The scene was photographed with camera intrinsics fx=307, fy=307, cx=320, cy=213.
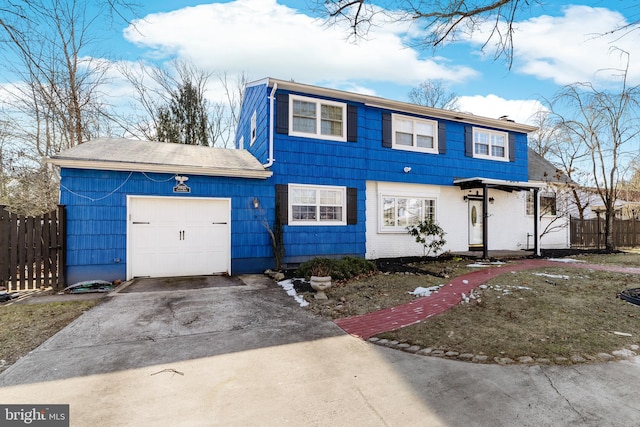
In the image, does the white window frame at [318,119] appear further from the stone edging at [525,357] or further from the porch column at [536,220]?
the porch column at [536,220]

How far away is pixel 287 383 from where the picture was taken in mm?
2883

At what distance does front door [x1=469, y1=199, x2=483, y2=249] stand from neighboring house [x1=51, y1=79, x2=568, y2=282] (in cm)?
4

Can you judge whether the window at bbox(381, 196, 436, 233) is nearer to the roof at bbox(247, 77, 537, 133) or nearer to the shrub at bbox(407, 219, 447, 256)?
the shrub at bbox(407, 219, 447, 256)

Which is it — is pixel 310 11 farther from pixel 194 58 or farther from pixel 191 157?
pixel 194 58

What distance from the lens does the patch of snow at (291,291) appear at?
18.9ft

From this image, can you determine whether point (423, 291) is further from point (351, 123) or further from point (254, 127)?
point (254, 127)

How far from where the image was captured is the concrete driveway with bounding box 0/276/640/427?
236 centimetres

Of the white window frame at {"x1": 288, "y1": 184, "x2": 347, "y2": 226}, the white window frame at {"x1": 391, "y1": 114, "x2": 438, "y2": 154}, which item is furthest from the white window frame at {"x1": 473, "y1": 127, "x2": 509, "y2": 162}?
the white window frame at {"x1": 288, "y1": 184, "x2": 347, "y2": 226}

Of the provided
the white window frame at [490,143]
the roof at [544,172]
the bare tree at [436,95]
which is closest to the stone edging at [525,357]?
the white window frame at [490,143]

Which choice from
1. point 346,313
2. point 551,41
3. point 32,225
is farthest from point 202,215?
point 551,41

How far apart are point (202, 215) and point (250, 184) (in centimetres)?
155

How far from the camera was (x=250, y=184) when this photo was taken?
8.73m

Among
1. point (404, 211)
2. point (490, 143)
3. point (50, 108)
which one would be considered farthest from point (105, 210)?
point (490, 143)

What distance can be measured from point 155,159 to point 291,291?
5.02 metres
